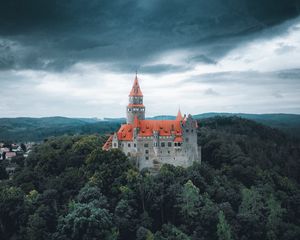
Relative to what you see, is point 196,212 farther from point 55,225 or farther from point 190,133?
point 55,225

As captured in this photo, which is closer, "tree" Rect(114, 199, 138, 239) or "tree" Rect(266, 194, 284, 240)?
"tree" Rect(114, 199, 138, 239)

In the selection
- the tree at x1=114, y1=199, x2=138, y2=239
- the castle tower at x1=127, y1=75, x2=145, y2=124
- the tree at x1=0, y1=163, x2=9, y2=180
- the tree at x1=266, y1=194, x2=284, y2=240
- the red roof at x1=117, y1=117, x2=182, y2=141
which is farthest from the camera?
the tree at x1=0, y1=163, x2=9, y2=180

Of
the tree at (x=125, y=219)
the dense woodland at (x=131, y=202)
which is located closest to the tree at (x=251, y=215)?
the dense woodland at (x=131, y=202)

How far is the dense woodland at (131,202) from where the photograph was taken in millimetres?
69750

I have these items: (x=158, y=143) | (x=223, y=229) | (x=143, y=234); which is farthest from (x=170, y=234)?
(x=158, y=143)

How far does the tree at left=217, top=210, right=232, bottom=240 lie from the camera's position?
71.2 metres

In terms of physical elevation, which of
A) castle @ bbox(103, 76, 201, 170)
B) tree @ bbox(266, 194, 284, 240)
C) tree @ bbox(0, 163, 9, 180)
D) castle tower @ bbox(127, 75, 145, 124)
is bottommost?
tree @ bbox(266, 194, 284, 240)

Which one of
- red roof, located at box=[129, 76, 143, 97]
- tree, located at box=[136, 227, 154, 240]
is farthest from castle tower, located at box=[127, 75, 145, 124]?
tree, located at box=[136, 227, 154, 240]

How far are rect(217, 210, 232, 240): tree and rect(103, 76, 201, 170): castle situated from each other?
16.0 meters

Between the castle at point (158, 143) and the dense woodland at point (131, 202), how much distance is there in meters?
2.90

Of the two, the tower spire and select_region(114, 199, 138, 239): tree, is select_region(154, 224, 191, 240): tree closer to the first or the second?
select_region(114, 199, 138, 239): tree

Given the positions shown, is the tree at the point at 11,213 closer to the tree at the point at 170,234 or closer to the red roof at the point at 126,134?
the red roof at the point at 126,134

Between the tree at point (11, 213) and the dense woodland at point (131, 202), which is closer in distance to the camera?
the dense woodland at point (131, 202)

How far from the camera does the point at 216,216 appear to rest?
243 ft
